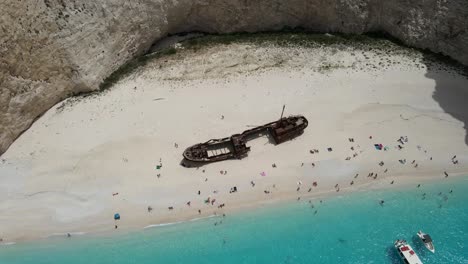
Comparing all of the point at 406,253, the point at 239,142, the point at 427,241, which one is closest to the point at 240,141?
the point at 239,142

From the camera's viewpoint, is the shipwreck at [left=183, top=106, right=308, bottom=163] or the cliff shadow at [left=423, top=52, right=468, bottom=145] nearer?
the shipwreck at [left=183, top=106, right=308, bottom=163]

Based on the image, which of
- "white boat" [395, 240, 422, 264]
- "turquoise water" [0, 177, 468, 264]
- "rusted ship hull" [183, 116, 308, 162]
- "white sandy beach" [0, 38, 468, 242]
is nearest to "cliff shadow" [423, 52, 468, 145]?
"white sandy beach" [0, 38, 468, 242]

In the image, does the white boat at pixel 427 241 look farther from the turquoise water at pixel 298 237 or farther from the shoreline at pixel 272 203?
the shoreline at pixel 272 203

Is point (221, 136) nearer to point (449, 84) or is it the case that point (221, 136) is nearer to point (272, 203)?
point (272, 203)

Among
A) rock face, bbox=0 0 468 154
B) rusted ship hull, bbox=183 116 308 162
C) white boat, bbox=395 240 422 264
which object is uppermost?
rock face, bbox=0 0 468 154

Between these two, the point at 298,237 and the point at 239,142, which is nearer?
the point at 298,237

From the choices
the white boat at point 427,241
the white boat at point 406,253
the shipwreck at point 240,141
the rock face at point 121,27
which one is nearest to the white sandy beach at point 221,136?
the shipwreck at point 240,141

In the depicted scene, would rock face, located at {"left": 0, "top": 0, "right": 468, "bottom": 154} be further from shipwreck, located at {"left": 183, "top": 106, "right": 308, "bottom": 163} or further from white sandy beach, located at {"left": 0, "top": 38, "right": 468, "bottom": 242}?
shipwreck, located at {"left": 183, "top": 106, "right": 308, "bottom": 163}

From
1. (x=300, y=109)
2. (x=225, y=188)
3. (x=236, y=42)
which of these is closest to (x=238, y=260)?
(x=225, y=188)
